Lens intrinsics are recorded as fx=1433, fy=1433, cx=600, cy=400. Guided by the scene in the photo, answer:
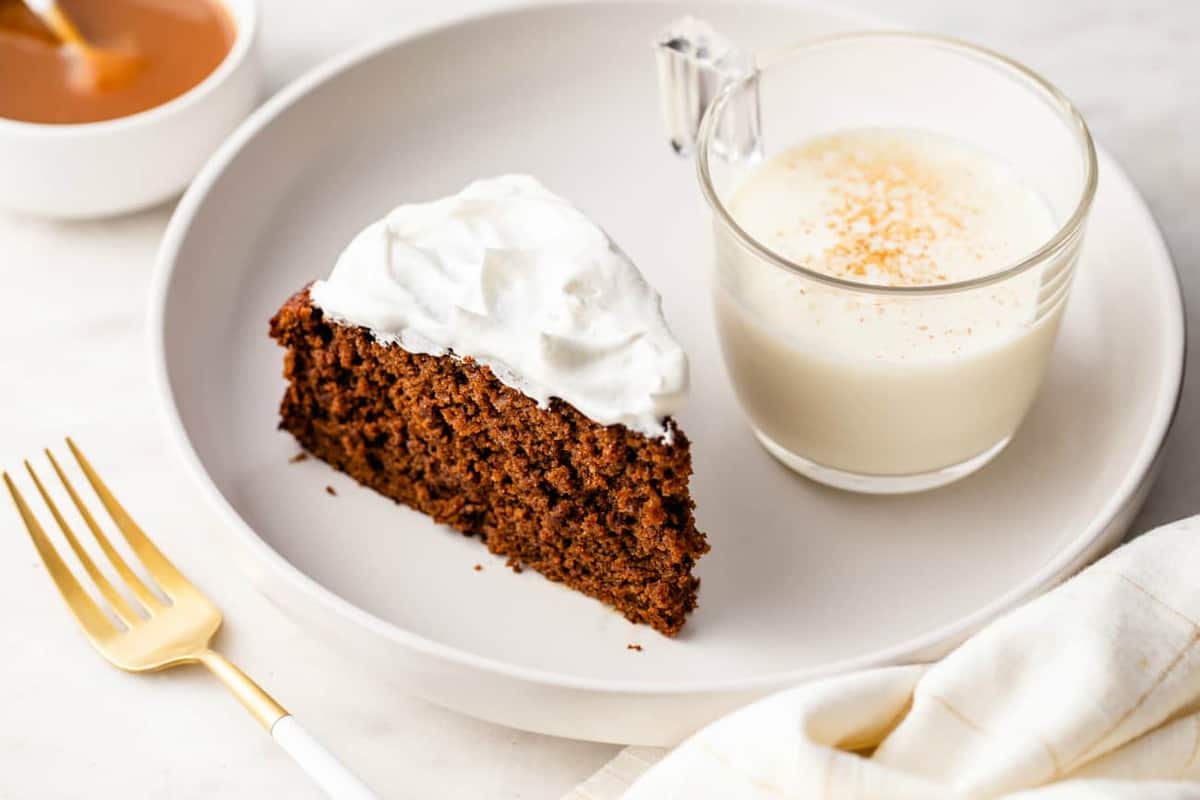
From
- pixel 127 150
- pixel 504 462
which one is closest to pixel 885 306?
pixel 504 462

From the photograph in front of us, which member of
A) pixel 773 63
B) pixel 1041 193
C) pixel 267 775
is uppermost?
pixel 773 63

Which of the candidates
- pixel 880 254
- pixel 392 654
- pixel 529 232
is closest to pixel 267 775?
pixel 392 654

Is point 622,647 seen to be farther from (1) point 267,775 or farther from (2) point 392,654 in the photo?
(1) point 267,775

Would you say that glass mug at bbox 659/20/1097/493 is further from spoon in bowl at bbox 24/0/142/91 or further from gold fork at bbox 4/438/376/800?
spoon in bowl at bbox 24/0/142/91

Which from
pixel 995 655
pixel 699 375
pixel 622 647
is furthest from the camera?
pixel 699 375

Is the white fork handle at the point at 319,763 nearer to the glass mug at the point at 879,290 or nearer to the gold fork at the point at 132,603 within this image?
the gold fork at the point at 132,603

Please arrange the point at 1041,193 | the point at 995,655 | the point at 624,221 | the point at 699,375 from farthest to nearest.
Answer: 1. the point at 624,221
2. the point at 699,375
3. the point at 1041,193
4. the point at 995,655

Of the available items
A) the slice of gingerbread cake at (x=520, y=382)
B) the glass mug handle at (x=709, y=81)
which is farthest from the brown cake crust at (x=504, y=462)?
the glass mug handle at (x=709, y=81)
